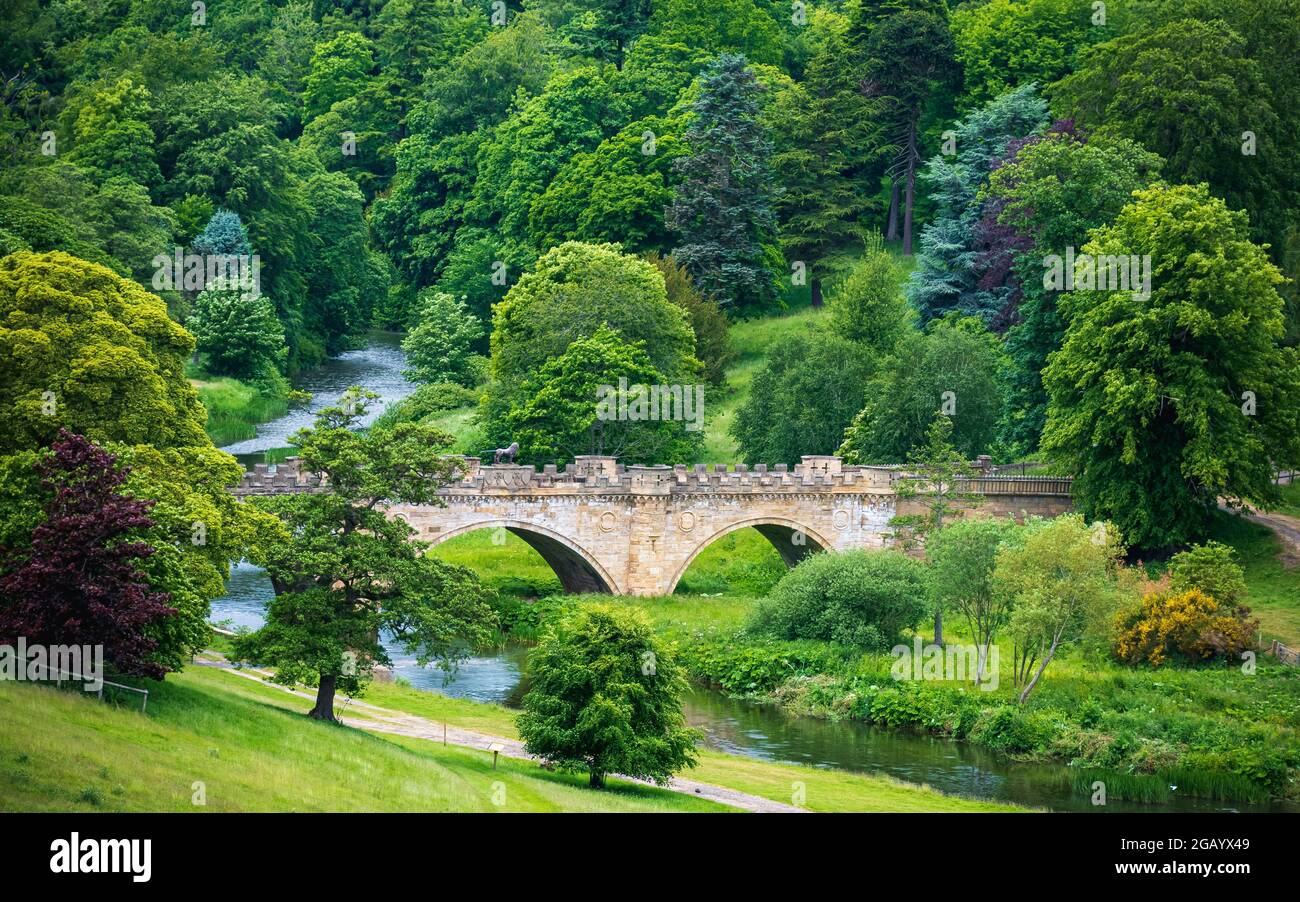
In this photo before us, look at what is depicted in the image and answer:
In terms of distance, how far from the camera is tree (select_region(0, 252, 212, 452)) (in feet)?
177

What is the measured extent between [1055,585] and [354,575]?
2086 cm

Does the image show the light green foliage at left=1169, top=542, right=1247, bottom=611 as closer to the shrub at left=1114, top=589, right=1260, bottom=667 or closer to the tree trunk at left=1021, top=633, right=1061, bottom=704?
the shrub at left=1114, top=589, right=1260, bottom=667

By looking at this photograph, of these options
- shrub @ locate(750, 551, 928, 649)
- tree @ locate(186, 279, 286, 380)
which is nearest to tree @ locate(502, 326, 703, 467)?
shrub @ locate(750, 551, 928, 649)

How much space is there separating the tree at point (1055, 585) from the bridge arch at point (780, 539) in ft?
43.7

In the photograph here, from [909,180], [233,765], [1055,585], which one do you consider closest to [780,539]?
[1055,585]

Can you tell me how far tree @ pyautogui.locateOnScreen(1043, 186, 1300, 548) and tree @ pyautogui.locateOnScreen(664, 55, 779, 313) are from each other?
27523 mm

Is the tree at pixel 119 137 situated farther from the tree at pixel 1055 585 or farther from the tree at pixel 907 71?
the tree at pixel 1055 585

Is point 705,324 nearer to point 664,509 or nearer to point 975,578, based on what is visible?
point 664,509

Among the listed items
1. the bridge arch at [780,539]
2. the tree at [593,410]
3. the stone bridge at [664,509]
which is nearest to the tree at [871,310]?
the tree at [593,410]

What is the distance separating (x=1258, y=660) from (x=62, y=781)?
37.4m

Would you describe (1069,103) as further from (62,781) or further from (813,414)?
(62,781)

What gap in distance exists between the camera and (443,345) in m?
96.2

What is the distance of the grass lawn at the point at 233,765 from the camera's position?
36.2m
